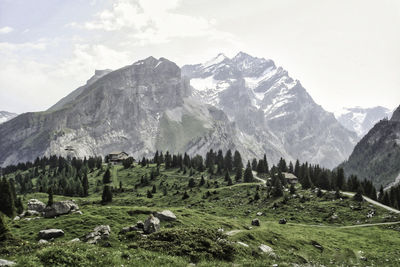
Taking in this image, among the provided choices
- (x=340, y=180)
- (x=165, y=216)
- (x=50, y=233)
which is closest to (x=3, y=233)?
(x=50, y=233)

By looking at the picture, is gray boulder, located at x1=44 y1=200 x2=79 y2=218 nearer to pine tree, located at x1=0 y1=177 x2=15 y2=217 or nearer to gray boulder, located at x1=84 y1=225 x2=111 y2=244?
gray boulder, located at x1=84 y1=225 x2=111 y2=244

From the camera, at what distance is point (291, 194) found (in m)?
120

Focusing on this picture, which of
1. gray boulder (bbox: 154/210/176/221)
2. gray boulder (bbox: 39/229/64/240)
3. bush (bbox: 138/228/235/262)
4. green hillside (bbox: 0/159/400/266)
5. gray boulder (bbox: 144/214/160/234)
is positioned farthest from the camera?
gray boulder (bbox: 154/210/176/221)

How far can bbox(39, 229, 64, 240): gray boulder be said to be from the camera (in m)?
43.2

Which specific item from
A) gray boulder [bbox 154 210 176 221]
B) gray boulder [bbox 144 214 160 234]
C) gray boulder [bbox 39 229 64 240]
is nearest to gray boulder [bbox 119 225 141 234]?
gray boulder [bbox 144 214 160 234]

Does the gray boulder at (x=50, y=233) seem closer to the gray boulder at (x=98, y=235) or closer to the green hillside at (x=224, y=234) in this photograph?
the green hillside at (x=224, y=234)

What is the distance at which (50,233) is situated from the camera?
43.8 meters

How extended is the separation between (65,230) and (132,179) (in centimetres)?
14401

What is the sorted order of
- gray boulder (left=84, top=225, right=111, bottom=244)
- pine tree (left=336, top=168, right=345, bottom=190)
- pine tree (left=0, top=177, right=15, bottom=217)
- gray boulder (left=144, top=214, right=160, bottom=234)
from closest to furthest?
gray boulder (left=84, top=225, right=111, bottom=244), gray boulder (left=144, top=214, right=160, bottom=234), pine tree (left=0, top=177, right=15, bottom=217), pine tree (left=336, top=168, right=345, bottom=190)

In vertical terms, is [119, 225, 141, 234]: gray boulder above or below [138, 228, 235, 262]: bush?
below

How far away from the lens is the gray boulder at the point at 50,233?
142 ft

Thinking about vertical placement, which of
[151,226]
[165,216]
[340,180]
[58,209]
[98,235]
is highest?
[151,226]

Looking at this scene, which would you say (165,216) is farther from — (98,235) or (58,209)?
(58,209)

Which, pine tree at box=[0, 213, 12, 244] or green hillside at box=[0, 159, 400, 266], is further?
pine tree at box=[0, 213, 12, 244]
